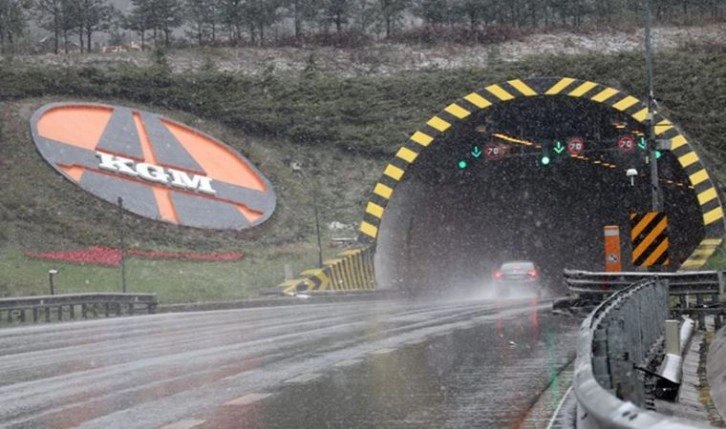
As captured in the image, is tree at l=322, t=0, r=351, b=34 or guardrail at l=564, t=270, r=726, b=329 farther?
tree at l=322, t=0, r=351, b=34

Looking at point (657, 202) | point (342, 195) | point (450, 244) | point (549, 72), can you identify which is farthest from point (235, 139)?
point (657, 202)

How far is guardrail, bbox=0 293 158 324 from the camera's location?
31312 millimetres

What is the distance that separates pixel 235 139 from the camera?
61.9 meters

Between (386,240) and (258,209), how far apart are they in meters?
12.2

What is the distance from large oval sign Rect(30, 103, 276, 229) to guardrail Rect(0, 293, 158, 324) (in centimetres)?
1531

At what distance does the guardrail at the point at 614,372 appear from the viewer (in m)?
4.14

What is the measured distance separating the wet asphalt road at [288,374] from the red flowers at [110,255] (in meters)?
21.4

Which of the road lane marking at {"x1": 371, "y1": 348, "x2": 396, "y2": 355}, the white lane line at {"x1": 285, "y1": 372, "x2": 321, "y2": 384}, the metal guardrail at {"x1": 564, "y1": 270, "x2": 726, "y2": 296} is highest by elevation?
the metal guardrail at {"x1": 564, "y1": 270, "x2": 726, "y2": 296}

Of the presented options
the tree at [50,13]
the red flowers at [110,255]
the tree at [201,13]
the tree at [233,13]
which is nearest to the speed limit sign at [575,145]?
the red flowers at [110,255]

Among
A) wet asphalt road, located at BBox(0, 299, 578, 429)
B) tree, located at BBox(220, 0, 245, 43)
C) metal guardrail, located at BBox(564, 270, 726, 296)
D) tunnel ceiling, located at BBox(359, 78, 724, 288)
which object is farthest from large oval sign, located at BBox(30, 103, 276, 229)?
tree, located at BBox(220, 0, 245, 43)

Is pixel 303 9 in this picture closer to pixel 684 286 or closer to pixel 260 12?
pixel 260 12

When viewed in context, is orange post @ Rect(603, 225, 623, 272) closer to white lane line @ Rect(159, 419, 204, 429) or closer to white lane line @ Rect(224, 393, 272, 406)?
white lane line @ Rect(224, 393, 272, 406)

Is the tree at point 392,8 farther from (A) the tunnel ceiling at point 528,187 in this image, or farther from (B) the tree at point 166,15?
(A) the tunnel ceiling at point 528,187

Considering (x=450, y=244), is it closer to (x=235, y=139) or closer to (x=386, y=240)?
(x=386, y=240)
